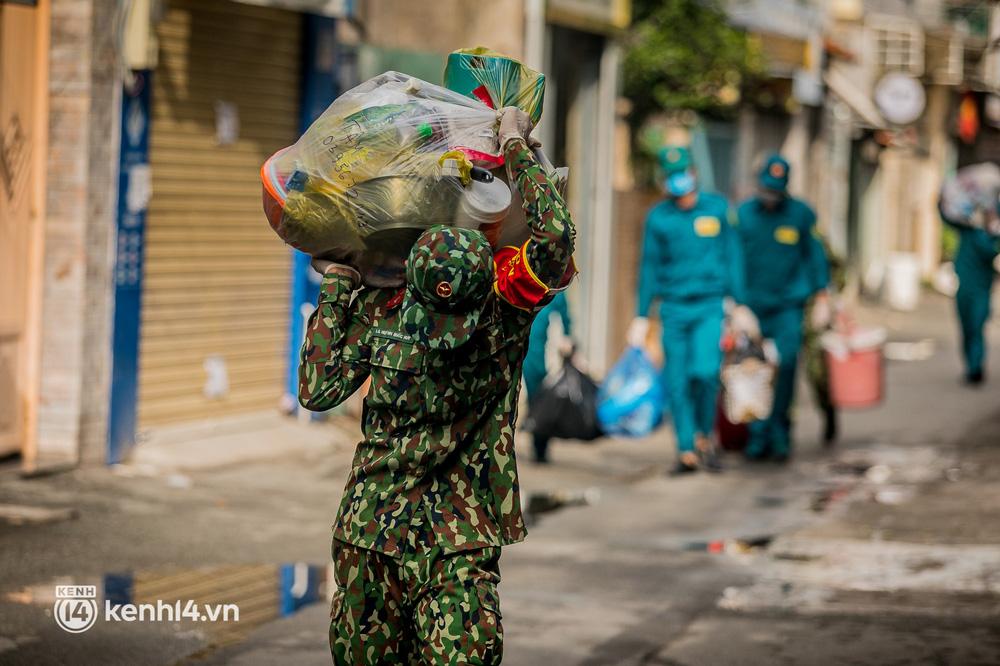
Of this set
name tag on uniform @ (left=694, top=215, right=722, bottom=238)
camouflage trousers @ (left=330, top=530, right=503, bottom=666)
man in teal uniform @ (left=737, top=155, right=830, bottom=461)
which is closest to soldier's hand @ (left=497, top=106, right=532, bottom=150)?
camouflage trousers @ (left=330, top=530, right=503, bottom=666)

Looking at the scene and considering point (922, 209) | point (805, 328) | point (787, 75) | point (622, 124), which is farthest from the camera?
point (922, 209)

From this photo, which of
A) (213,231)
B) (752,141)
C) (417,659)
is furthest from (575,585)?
(752,141)

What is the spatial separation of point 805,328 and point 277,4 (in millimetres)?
4787

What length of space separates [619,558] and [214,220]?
3.84m

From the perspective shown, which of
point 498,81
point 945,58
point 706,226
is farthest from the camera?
point 945,58

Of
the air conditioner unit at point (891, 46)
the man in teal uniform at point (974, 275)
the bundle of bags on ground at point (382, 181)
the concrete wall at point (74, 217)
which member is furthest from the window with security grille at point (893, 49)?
the bundle of bags on ground at point (382, 181)

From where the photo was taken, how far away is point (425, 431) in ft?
15.5

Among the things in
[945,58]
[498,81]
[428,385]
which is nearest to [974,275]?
[498,81]

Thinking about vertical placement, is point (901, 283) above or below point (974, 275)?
above

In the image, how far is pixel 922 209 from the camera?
3669 cm

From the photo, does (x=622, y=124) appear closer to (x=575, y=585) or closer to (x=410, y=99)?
(x=575, y=585)

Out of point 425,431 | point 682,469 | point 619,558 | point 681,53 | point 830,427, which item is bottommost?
point 619,558

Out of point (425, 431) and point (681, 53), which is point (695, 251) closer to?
point (425, 431)

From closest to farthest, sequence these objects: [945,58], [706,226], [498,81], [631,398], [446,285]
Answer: [446,285] → [498,81] → [706,226] → [631,398] → [945,58]
